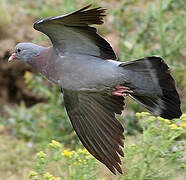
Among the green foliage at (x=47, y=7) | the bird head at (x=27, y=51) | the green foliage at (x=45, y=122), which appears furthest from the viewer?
the green foliage at (x=45, y=122)

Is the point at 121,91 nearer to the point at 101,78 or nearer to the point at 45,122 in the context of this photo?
the point at 101,78

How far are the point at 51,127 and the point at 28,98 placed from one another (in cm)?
176

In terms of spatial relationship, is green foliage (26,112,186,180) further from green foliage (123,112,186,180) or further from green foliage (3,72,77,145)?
green foliage (3,72,77,145)

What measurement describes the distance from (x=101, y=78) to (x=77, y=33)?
436 mm

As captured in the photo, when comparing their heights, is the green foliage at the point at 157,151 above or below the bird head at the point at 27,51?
below

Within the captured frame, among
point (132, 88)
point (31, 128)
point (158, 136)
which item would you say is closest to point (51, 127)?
point (31, 128)

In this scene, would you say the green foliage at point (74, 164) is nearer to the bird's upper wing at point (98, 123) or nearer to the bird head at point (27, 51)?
the bird's upper wing at point (98, 123)

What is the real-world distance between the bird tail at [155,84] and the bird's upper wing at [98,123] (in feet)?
1.09

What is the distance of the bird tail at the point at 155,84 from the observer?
15.0ft

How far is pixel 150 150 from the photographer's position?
13.7 ft

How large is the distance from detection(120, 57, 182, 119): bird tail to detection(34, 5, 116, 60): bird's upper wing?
0.25 meters

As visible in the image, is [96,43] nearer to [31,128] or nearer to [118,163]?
[118,163]

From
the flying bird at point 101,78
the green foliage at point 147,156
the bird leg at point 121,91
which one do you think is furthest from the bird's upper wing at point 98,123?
the green foliage at point 147,156

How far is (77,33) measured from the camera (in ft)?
15.5
